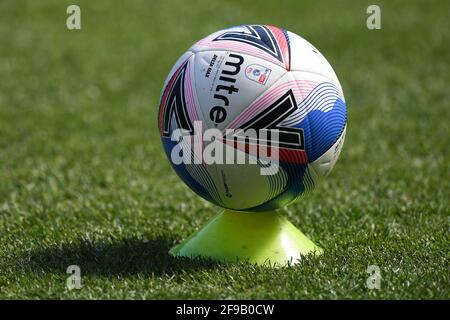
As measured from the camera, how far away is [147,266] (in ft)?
17.3

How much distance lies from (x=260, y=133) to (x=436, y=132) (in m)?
4.63

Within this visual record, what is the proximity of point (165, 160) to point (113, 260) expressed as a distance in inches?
123

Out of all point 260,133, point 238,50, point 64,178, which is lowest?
point 64,178

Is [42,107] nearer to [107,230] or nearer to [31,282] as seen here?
[107,230]

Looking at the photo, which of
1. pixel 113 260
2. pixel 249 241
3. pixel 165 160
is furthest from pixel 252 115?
pixel 165 160

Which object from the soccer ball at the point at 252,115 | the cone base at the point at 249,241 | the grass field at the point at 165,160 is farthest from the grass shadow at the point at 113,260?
the soccer ball at the point at 252,115

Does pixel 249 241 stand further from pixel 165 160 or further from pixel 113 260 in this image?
pixel 165 160

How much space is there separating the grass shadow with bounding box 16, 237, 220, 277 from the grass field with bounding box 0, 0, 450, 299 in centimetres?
2

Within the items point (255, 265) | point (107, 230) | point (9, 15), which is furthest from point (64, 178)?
point (9, 15)

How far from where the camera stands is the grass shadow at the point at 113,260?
5184 mm

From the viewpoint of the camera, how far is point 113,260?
212 inches

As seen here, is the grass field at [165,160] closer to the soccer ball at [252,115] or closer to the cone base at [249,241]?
the cone base at [249,241]

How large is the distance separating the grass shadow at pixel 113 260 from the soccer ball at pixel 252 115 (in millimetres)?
527

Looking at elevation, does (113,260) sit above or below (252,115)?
below
